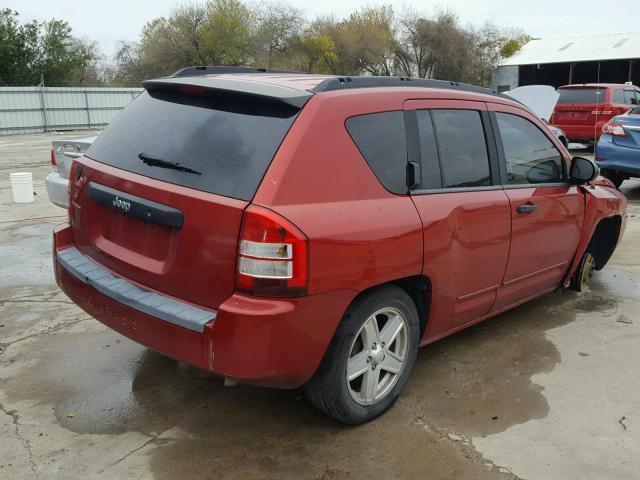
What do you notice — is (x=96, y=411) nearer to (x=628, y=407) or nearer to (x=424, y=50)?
(x=628, y=407)

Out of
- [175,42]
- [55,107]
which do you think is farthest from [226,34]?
[55,107]

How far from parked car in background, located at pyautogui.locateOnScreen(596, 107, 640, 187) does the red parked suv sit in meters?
6.51

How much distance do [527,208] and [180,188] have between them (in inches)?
89.1

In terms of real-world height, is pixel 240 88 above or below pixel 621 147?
above

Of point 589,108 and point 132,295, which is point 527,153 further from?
point 589,108

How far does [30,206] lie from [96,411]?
273 inches

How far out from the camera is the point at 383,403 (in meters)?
3.26

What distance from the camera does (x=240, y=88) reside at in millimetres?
2898

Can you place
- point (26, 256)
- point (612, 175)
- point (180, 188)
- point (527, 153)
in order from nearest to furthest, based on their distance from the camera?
1. point (180, 188)
2. point (527, 153)
3. point (26, 256)
4. point (612, 175)

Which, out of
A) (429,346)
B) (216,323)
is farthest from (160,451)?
(429,346)

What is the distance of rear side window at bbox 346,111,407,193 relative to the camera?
297 cm

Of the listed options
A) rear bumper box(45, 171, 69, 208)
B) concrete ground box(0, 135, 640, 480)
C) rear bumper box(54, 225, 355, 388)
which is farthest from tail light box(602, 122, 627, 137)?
rear bumper box(54, 225, 355, 388)

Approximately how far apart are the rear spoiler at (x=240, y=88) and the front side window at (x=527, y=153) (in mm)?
1656

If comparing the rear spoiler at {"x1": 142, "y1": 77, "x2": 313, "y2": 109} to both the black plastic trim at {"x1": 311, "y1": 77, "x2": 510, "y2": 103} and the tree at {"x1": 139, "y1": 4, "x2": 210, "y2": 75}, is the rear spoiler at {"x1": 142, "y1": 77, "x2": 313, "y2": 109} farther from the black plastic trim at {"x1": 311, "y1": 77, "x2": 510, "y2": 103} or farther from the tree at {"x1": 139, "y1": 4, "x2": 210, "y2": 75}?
the tree at {"x1": 139, "y1": 4, "x2": 210, "y2": 75}
